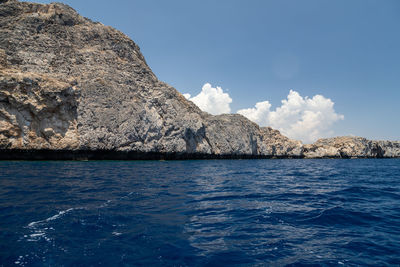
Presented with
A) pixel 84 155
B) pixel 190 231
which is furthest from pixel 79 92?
pixel 190 231

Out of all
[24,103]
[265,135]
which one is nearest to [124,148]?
[24,103]

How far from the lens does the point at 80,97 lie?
41.7m

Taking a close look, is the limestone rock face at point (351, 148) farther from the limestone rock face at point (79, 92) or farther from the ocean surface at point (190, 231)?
the ocean surface at point (190, 231)

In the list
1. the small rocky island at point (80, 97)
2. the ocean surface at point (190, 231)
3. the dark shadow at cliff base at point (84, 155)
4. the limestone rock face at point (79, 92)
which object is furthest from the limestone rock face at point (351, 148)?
the ocean surface at point (190, 231)

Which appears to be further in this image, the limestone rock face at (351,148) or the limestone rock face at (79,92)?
the limestone rock face at (351,148)

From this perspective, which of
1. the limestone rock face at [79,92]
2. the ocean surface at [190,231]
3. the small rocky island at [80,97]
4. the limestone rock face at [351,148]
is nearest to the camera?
the ocean surface at [190,231]

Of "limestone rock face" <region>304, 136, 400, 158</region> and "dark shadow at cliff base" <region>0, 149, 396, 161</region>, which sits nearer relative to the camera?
"dark shadow at cliff base" <region>0, 149, 396, 161</region>

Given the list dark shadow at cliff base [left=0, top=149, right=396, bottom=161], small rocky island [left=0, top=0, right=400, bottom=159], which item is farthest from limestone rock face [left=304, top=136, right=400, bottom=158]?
dark shadow at cliff base [left=0, top=149, right=396, bottom=161]

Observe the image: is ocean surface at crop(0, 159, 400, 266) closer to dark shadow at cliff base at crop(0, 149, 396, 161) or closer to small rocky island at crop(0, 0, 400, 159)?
dark shadow at cliff base at crop(0, 149, 396, 161)

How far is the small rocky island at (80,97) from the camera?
34531mm

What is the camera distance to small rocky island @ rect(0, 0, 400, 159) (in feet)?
113

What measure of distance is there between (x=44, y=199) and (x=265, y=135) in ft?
329

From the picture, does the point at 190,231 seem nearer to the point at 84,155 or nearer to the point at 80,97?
the point at 84,155

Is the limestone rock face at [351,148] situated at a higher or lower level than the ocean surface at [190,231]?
higher
